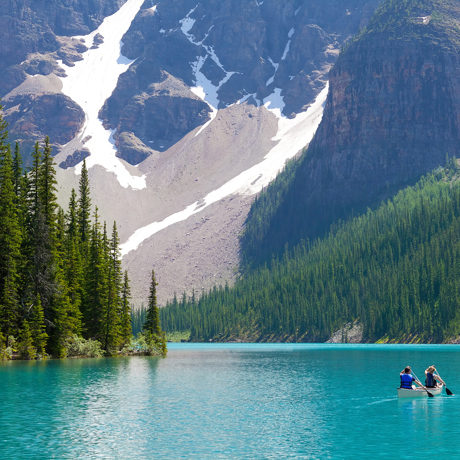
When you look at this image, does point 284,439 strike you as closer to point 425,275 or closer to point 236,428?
point 236,428

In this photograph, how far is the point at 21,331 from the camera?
8338cm

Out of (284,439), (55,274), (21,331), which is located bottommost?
(284,439)

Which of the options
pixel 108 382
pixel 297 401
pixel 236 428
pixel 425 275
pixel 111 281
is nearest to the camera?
pixel 236 428

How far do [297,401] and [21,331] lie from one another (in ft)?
140

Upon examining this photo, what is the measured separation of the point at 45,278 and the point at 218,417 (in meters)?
50.3

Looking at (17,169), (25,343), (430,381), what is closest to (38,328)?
(25,343)

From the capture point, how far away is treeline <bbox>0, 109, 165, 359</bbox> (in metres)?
83.1

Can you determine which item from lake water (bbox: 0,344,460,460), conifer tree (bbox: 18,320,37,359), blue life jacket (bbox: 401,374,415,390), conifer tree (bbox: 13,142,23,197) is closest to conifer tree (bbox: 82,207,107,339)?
conifer tree (bbox: 13,142,23,197)

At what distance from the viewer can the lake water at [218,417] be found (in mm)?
34750

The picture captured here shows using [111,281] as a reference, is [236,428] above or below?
below

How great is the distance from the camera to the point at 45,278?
89250 millimetres

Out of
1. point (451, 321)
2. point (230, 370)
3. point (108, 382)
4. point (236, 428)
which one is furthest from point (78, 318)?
point (451, 321)

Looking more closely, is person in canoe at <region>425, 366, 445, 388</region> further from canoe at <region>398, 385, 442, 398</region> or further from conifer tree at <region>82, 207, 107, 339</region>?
conifer tree at <region>82, 207, 107, 339</region>

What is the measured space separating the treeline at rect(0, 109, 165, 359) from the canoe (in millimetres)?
45912
